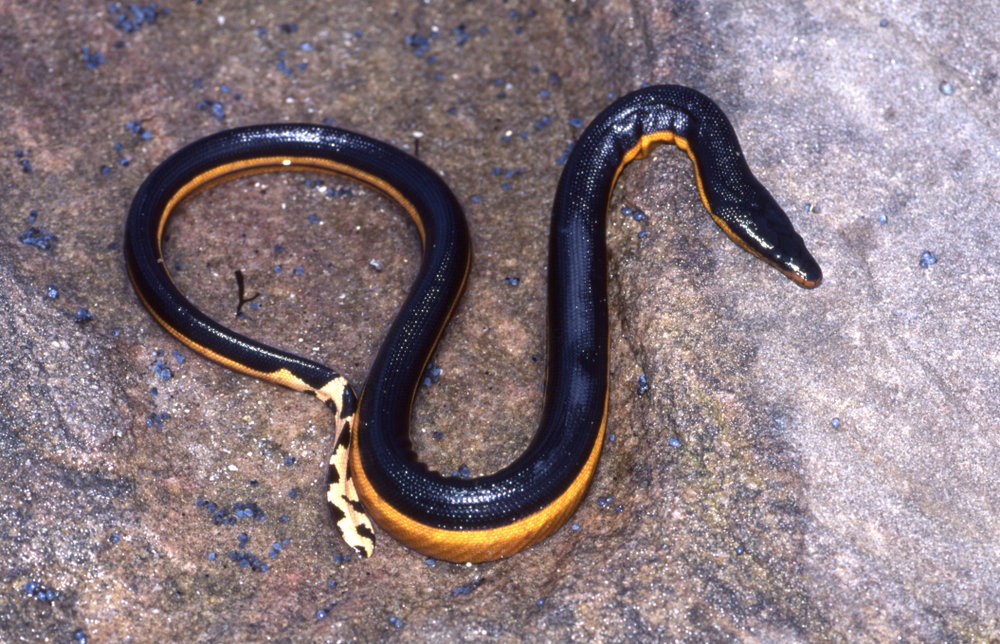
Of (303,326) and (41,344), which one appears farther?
(303,326)

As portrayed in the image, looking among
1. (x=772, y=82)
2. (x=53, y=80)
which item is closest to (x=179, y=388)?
(x=53, y=80)

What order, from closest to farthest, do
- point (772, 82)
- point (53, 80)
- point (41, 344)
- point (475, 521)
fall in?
1. point (475, 521)
2. point (41, 344)
3. point (772, 82)
4. point (53, 80)

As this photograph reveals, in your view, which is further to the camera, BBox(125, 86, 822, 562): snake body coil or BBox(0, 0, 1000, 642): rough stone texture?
BBox(125, 86, 822, 562): snake body coil

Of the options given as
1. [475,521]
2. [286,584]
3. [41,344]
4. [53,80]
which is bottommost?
[286,584]

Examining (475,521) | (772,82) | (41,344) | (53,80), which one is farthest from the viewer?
(53,80)

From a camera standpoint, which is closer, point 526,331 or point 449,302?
point 449,302

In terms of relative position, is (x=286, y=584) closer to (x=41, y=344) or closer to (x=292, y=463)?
(x=292, y=463)

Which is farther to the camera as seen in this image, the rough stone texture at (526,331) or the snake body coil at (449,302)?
the snake body coil at (449,302)

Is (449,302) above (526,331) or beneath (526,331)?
above
